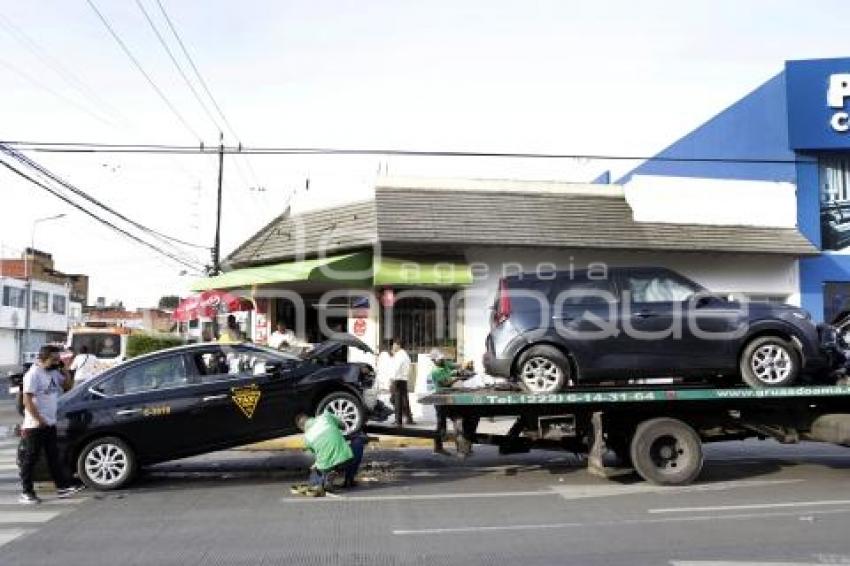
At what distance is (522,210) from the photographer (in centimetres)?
1995

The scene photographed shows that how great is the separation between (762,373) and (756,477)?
60.2 inches

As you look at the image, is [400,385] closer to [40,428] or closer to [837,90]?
[40,428]

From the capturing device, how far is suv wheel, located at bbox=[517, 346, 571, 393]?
33.7 ft

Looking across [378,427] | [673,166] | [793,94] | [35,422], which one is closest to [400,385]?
[378,427]

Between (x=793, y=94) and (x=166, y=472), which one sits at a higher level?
(x=793, y=94)

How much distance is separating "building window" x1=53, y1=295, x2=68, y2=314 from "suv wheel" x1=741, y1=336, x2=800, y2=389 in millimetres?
76863

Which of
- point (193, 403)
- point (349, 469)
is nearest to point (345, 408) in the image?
point (349, 469)

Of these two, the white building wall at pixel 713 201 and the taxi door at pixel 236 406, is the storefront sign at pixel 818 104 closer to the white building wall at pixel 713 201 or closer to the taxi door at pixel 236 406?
the white building wall at pixel 713 201

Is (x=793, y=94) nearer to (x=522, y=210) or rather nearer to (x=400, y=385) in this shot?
(x=522, y=210)

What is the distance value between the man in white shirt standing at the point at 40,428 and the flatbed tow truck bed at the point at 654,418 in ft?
14.5

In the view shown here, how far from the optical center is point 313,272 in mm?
18281

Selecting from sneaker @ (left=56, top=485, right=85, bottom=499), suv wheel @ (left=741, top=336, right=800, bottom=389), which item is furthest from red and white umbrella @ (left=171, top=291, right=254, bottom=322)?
suv wheel @ (left=741, top=336, right=800, bottom=389)

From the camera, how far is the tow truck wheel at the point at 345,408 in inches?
436

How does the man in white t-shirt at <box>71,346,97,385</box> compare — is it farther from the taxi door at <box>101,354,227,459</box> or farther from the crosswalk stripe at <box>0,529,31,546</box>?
the crosswalk stripe at <box>0,529,31,546</box>
